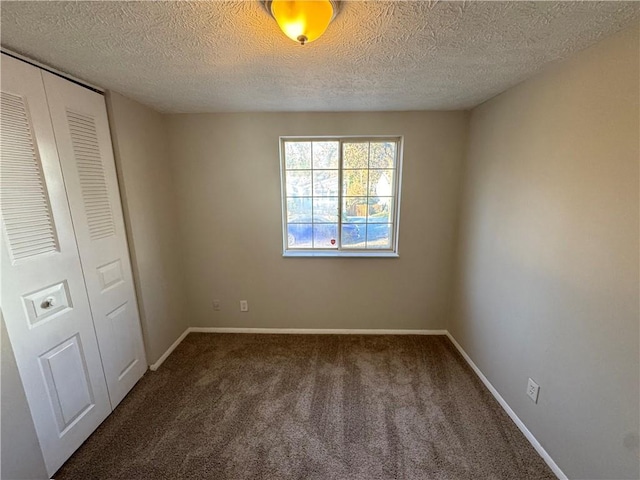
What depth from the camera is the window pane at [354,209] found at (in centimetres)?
260

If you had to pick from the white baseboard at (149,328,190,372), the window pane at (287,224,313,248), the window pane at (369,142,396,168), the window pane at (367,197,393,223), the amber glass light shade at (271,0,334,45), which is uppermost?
the amber glass light shade at (271,0,334,45)

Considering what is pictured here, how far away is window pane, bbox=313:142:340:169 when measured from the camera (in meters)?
2.52

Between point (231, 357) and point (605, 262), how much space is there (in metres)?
2.64

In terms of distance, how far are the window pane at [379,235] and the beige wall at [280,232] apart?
16cm

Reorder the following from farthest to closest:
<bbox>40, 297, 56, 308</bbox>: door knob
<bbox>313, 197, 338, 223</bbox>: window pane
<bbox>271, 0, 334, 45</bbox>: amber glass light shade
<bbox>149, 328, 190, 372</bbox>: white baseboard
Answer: <bbox>313, 197, 338, 223</bbox>: window pane < <bbox>149, 328, 190, 372</bbox>: white baseboard < <bbox>40, 297, 56, 308</bbox>: door knob < <bbox>271, 0, 334, 45</bbox>: amber glass light shade

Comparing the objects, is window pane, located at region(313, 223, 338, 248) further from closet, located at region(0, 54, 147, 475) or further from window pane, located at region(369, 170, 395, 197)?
closet, located at region(0, 54, 147, 475)

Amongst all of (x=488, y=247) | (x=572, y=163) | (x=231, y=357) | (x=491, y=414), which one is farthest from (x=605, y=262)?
(x=231, y=357)

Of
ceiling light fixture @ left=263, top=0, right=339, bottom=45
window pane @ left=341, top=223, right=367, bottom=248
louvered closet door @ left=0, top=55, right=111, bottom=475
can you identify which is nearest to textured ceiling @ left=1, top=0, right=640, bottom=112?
ceiling light fixture @ left=263, top=0, right=339, bottom=45

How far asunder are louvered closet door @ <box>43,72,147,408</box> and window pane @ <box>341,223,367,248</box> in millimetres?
1876

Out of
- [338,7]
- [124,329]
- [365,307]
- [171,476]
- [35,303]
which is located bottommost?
[171,476]

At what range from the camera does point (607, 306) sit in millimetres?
1156

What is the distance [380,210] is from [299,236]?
87 centimetres

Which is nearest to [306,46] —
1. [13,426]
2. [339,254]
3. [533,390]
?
[339,254]

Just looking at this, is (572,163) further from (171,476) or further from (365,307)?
(171,476)
